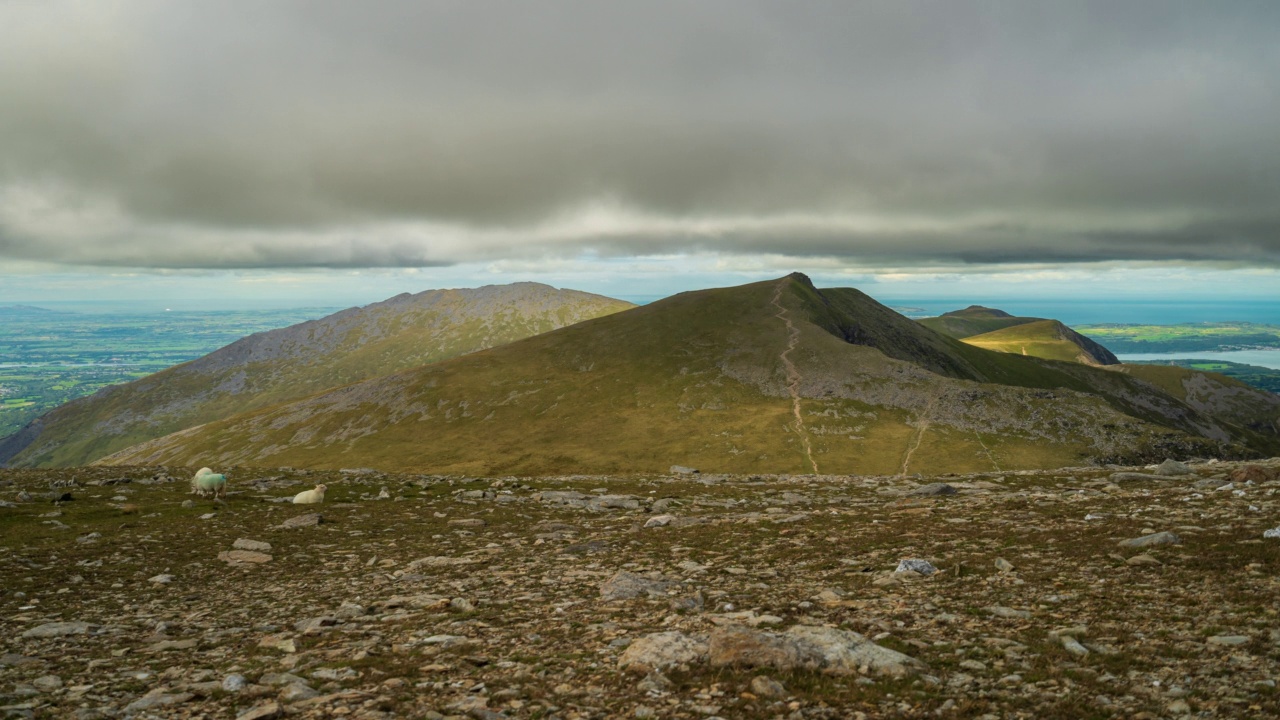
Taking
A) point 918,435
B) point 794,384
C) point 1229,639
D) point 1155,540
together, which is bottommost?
point 918,435

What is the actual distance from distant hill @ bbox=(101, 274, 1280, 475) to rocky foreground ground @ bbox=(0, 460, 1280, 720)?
93316 millimetres

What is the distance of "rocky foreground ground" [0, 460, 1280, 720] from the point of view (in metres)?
10.2

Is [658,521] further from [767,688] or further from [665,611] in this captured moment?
[767,688]

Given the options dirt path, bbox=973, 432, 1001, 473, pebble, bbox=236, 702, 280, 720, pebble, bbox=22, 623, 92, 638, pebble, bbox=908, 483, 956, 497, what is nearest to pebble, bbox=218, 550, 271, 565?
pebble, bbox=22, 623, 92, 638

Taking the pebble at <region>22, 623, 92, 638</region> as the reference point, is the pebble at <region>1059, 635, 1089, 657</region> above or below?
above

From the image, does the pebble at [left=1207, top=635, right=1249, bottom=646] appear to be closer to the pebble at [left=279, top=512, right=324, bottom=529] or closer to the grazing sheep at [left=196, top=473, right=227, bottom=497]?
the pebble at [left=279, top=512, right=324, bottom=529]

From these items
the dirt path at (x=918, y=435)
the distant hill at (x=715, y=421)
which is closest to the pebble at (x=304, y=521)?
the distant hill at (x=715, y=421)

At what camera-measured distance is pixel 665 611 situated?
600 inches

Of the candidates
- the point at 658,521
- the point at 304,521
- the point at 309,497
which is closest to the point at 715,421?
the point at 309,497

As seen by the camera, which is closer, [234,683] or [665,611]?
[234,683]

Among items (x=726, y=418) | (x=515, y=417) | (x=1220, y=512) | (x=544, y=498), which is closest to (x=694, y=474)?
(x=544, y=498)

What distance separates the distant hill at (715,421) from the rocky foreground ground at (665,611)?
93316 millimetres

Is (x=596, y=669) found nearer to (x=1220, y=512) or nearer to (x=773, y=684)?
(x=773, y=684)

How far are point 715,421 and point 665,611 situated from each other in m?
131
